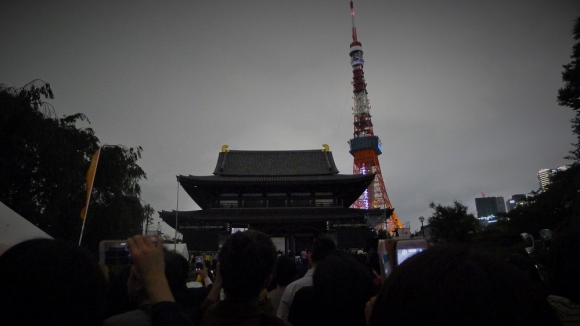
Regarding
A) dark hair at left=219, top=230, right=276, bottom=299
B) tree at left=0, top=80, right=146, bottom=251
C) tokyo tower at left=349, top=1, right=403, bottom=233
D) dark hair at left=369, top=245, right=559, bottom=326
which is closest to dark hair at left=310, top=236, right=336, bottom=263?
dark hair at left=219, top=230, right=276, bottom=299

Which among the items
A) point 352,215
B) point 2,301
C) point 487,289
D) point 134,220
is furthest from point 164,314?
point 352,215

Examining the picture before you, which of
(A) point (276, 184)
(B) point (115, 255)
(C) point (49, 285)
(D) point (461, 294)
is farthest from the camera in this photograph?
(A) point (276, 184)

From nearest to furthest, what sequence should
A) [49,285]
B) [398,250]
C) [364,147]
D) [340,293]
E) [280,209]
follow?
[49,285] → [398,250] → [340,293] → [280,209] → [364,147]

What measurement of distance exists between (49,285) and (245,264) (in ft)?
3.08

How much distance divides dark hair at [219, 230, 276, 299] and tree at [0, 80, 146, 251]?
43.6 feet

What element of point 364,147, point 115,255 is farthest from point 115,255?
point 364,147

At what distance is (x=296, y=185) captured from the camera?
2134 cm

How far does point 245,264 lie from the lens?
1.88 meters

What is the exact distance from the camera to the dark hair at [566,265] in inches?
62.6

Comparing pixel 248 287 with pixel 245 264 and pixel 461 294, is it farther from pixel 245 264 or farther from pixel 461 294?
pixel 461 294

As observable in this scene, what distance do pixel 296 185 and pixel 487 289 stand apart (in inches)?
811

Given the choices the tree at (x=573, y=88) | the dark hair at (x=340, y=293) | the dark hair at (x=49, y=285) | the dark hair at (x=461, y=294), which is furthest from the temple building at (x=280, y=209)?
the dark hair at (x=461, y=294)

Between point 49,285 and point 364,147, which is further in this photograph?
point 364,147

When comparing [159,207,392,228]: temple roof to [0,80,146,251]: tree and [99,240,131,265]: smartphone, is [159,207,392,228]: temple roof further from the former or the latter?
[99,240,131,265]: smartphone
